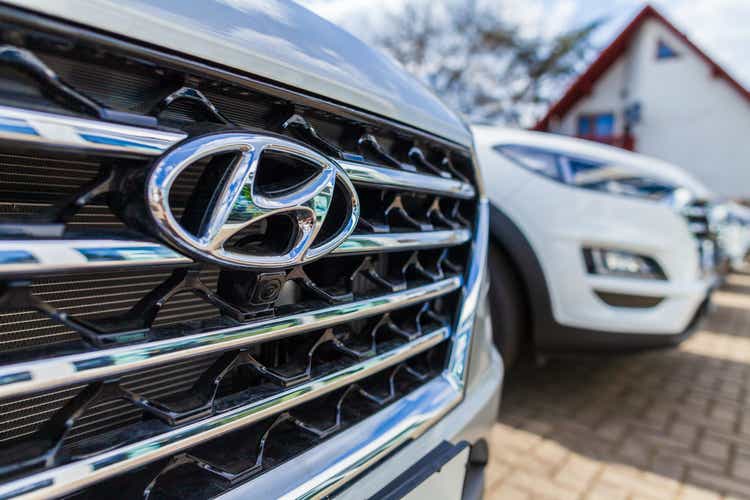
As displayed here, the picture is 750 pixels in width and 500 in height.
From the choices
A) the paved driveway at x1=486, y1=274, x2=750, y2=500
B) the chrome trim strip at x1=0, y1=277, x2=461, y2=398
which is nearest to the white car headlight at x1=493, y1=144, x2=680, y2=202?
the paved driveway at x1=486, y1=274, x2=750, y2=500

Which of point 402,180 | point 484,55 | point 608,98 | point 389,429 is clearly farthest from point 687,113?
point 389,429

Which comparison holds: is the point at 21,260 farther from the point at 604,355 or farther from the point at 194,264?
the point at 604,355

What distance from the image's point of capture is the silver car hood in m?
0.67

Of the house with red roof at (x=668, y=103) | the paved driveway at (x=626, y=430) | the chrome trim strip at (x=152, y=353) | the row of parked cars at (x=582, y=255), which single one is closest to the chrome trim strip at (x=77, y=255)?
the chrome trim strip at (x=152, y=353)

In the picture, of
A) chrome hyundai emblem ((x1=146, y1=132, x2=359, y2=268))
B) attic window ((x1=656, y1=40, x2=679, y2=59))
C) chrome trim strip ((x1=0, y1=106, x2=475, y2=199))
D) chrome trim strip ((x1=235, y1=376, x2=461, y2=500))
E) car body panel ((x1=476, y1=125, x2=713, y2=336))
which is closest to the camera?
chrome trim strip ((x1=0, y1=106, x2=475, y2=199))

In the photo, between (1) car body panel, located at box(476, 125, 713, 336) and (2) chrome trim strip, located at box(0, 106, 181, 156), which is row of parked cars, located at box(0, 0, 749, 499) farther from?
(1) car body panel, located at box(476, 125, 713, 336)

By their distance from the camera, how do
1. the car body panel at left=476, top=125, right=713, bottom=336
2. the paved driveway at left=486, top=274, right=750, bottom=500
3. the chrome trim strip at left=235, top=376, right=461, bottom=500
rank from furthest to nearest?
the car body panel at left=476, top=125, right=713, bottom=336
the paved driveway at left=486, top=274, right=750, bottom=500
the chrome trim strip at left=235, top=376, right=461, bottom=500

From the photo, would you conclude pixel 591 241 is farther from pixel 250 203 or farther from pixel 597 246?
pixel 250 203

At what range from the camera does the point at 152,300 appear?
0.73 meters

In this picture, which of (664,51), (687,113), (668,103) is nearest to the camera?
(687,113)

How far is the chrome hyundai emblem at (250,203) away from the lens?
2.25ft

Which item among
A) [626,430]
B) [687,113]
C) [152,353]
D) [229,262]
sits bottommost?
[626,430]

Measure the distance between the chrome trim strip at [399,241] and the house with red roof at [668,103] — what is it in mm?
20261

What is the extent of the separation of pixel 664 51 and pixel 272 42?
2266 cm
